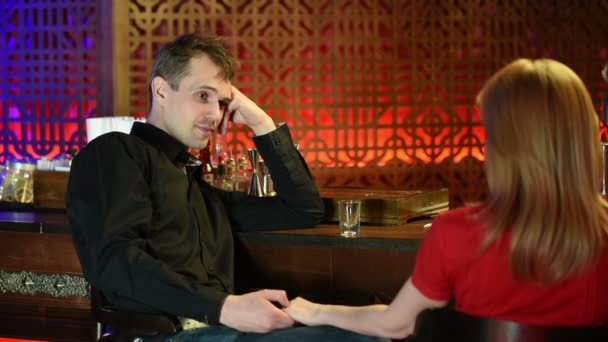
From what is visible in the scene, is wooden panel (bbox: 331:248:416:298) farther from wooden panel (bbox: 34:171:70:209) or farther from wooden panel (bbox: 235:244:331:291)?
wooden panel (bbox: 34:171:70:209)

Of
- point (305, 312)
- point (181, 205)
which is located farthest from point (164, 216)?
point (305, 312)

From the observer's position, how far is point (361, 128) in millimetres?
5773

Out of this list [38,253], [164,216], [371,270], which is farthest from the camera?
[38,253]

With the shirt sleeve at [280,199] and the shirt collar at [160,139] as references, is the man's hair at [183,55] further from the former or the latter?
the shirt sleeve at [280,199]

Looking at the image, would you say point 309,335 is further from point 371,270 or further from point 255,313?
point 371,270

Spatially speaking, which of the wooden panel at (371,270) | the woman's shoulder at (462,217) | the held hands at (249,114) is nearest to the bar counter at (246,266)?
the wooden panel at (371,270)

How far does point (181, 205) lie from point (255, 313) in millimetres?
525

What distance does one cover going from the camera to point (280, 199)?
2680mm

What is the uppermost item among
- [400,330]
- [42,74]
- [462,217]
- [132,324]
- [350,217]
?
[42,74]

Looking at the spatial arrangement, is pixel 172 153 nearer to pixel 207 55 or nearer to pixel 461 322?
pixel 207 55

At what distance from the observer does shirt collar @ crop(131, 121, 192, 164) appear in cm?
245

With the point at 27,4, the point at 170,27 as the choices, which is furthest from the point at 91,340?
A: the point at 27,4

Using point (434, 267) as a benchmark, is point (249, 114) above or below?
above

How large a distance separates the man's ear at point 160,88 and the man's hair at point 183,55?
0.04 ft
